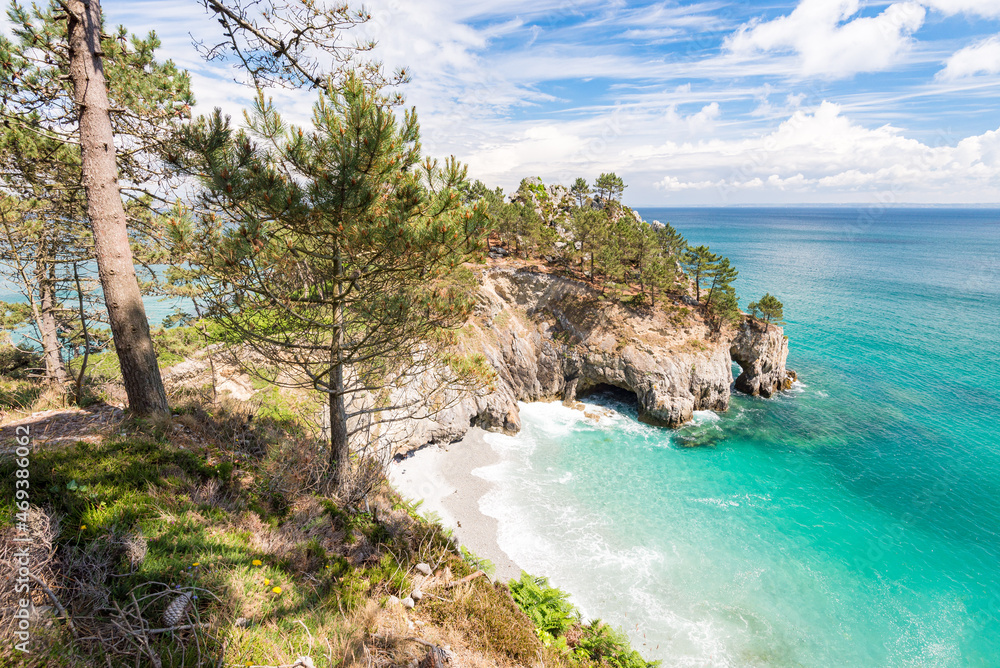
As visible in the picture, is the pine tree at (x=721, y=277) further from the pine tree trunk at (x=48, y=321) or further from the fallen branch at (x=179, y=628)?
the pine tree trunk at (x=48, y=321)

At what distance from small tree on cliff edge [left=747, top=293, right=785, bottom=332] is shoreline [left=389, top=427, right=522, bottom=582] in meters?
26.2

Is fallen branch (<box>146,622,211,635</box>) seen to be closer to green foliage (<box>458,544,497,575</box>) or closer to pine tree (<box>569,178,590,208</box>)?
green foliage (<box>458,544,497,575</box>)

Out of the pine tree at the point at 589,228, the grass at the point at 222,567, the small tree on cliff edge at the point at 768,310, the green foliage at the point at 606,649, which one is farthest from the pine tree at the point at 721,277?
the grass at the point at 222,567

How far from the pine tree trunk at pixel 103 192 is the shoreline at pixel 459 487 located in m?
12.8

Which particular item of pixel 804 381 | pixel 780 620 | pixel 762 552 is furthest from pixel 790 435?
pixel 780 620

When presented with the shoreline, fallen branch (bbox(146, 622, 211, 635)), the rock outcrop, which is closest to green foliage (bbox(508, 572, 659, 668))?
the shoreline

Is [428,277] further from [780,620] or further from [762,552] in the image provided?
[762,552]

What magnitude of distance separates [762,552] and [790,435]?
13453 millimetres

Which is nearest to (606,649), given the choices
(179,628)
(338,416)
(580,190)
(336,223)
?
(338,416)

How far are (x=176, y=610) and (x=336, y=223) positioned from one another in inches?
226

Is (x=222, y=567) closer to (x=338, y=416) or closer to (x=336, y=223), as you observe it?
(x=338, y=416)

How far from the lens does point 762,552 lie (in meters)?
18.7

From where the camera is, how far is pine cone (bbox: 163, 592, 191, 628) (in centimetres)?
425

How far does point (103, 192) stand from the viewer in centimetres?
690
